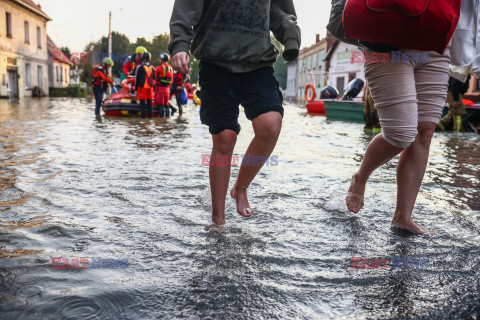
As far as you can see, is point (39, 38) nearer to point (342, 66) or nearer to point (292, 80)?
point (342, 66)

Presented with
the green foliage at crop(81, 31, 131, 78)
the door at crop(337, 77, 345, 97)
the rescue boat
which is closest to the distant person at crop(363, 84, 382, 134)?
the rescue boat

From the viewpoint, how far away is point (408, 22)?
A: 7.33 feet

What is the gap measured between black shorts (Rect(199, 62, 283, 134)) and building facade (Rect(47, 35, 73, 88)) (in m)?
49.6

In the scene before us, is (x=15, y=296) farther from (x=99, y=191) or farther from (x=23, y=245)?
(x=99, y=191)

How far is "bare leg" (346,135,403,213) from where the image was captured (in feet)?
8.45

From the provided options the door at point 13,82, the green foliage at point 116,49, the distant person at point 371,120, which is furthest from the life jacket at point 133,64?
the green foliage at point 116,49

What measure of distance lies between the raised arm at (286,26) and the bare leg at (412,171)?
0.81 m

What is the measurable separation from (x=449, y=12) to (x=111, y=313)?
200cm

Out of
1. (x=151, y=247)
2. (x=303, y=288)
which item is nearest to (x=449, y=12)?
(x=303, y=288)

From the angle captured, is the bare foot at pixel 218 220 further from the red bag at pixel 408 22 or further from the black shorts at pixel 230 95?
the red bag at pixel 408 22

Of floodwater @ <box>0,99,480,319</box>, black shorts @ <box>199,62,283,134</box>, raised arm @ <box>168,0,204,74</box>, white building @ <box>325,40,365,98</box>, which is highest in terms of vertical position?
white building @ <box>325,40,365,98</box>

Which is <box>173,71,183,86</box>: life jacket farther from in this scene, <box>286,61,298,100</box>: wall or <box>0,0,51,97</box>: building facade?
<box>286,61,298,100</box>: wall

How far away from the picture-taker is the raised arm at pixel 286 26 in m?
2.64

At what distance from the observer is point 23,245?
2.12m
